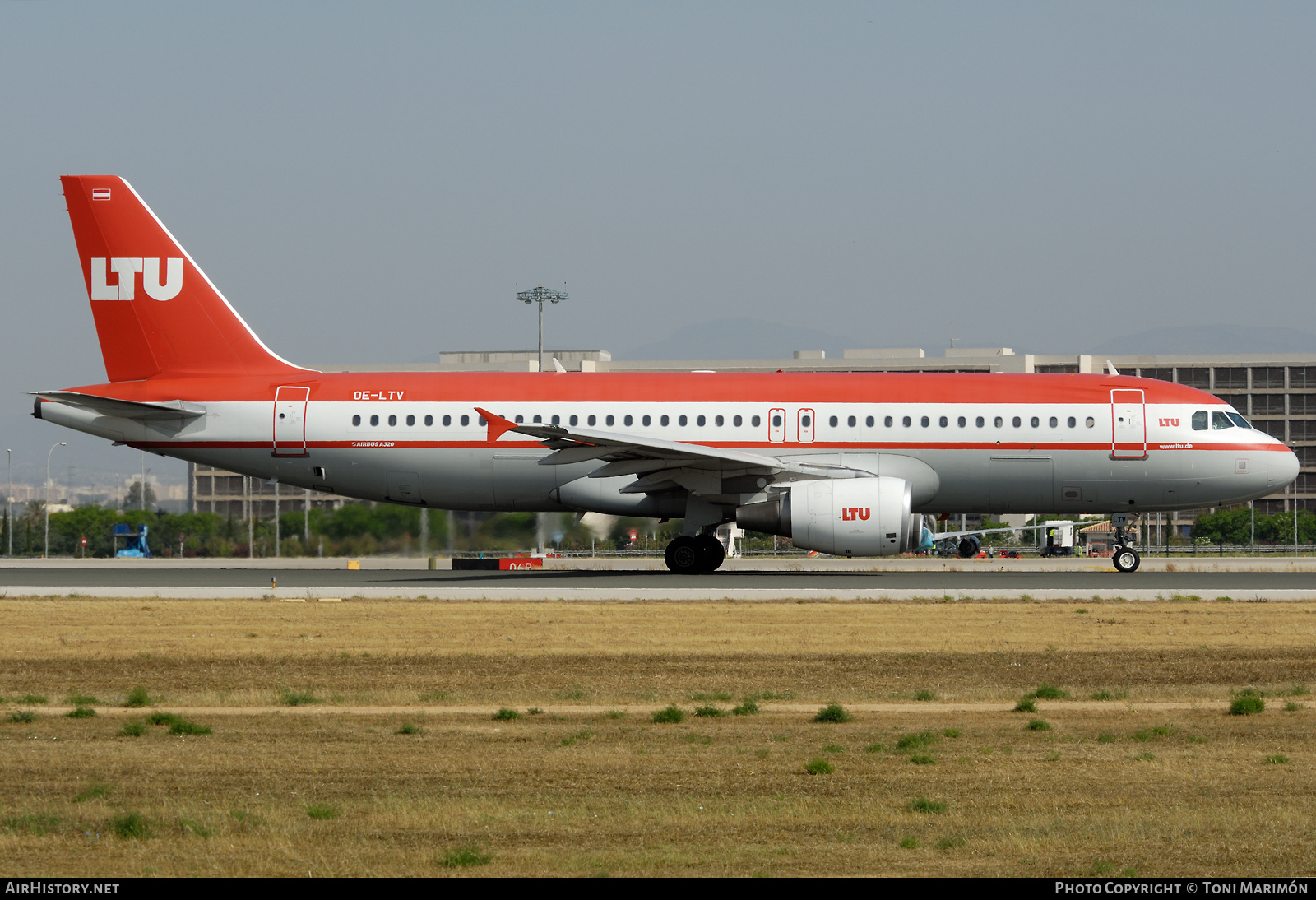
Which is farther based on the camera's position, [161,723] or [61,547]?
[61,547]

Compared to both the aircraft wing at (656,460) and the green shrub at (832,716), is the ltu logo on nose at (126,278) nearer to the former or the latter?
the aircraft wing at (656,460)

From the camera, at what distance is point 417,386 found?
31672 millimetres

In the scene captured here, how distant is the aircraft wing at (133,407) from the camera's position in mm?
31000

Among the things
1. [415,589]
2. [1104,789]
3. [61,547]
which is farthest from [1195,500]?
[61,547]

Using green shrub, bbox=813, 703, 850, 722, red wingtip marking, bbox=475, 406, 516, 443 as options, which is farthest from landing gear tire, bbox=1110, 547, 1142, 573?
green shrub, bbox=813, 703, 850, 722

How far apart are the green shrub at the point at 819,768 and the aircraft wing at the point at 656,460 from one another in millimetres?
18218

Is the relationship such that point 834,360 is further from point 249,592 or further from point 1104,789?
point 1104,789

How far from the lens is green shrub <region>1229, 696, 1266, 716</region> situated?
40.8 feet

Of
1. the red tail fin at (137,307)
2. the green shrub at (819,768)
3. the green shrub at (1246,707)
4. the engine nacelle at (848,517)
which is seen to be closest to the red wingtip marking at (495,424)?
the red tail fin at (137,307)

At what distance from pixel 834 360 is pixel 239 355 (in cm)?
8386

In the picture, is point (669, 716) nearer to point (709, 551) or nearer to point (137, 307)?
point (709, 551)

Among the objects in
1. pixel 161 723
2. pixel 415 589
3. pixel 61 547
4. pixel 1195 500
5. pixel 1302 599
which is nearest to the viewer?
pixel 161 723

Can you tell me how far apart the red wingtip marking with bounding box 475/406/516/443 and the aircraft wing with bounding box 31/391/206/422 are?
6.58 m

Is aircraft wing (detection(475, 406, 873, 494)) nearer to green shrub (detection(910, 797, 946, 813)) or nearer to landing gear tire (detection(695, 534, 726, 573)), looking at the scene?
landing gear tire (detection(695, 534, 726, 573))
